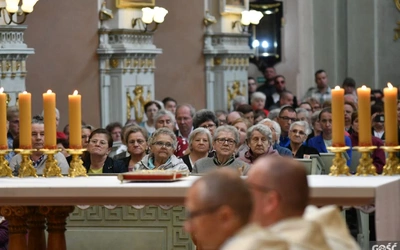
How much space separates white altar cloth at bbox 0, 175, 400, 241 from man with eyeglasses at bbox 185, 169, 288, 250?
5.91 ft

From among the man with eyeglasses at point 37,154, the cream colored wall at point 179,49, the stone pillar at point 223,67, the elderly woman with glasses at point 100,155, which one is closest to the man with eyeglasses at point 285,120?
the elderly woman with glasses at point 100,155

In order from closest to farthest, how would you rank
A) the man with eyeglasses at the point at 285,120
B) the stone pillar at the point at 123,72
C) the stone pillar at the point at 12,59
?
the man with eyeglasses at the point at 285,120, the stone pillar at the point at 12,59, the stone pillar at the point at 123,72

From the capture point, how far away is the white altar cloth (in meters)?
6.50

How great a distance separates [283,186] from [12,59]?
33.5ft

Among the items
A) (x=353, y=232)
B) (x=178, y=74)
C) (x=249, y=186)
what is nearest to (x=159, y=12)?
(x=178, y=74)

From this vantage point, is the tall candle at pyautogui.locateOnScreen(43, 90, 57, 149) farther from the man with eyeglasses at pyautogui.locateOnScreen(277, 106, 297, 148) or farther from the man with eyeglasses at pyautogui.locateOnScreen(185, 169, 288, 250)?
the man with eyeglasses at pyautogui.locateOnScreen(277, 106, 297, 148)

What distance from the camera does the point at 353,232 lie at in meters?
12.2

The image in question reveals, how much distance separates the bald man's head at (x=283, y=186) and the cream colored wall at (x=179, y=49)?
16.6m

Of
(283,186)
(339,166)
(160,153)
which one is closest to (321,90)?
(160,153)

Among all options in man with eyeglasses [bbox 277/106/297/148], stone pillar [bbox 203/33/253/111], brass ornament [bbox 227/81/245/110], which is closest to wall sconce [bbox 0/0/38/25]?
man with eyeglasses [bbox 277/106/297/148]

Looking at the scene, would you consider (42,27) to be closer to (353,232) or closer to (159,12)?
(159,12)

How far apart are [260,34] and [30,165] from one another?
22.5 m

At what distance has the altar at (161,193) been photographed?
6504mm

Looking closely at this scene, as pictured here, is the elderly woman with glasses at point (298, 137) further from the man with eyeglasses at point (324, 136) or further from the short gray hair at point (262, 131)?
the short gray hair at point (262, 131)
